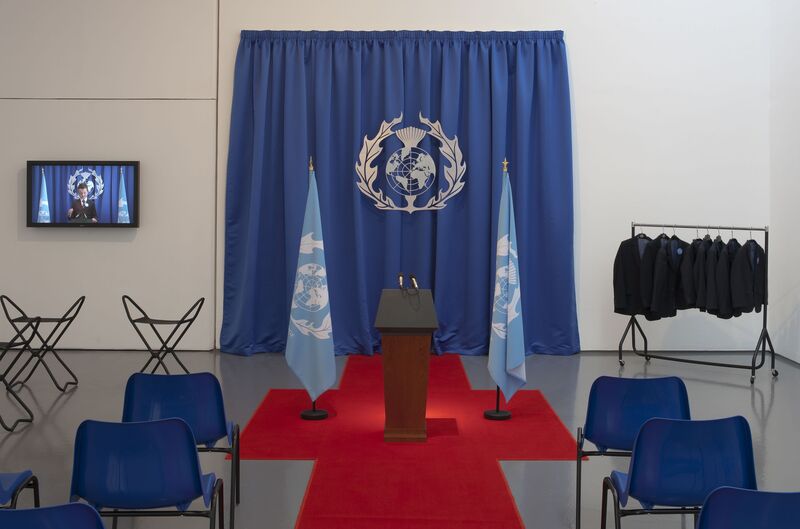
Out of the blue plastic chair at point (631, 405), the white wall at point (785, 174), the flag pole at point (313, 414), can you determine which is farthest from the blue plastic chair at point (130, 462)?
the white wall at point (785, 174)

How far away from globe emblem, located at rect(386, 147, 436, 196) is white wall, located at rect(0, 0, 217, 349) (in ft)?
6.22

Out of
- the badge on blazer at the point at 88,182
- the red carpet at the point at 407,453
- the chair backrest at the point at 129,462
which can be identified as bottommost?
the red carpet at the point at 407,453

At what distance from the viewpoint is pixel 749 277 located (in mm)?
7613

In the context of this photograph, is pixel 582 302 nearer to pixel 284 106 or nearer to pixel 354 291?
pixel 354 291

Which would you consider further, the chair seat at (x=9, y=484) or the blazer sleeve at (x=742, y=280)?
the blazer sleeve at (x=742, y=280)

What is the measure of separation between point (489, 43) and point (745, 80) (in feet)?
8.98

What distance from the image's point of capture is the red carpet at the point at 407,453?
408 cm

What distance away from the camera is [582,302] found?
8844mm

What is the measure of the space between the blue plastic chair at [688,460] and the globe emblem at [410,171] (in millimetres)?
5838

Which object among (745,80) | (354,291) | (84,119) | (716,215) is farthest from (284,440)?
(745,80)

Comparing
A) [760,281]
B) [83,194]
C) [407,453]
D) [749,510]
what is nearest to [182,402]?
[407,453]

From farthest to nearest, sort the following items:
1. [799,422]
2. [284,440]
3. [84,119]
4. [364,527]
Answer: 1. [84,119]
2. [799,422]
3. [284,440]
4. [364,527]

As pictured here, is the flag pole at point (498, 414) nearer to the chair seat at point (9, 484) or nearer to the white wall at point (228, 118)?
the white wall at point (228, 118)

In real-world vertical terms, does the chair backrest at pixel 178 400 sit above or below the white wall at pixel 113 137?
below
